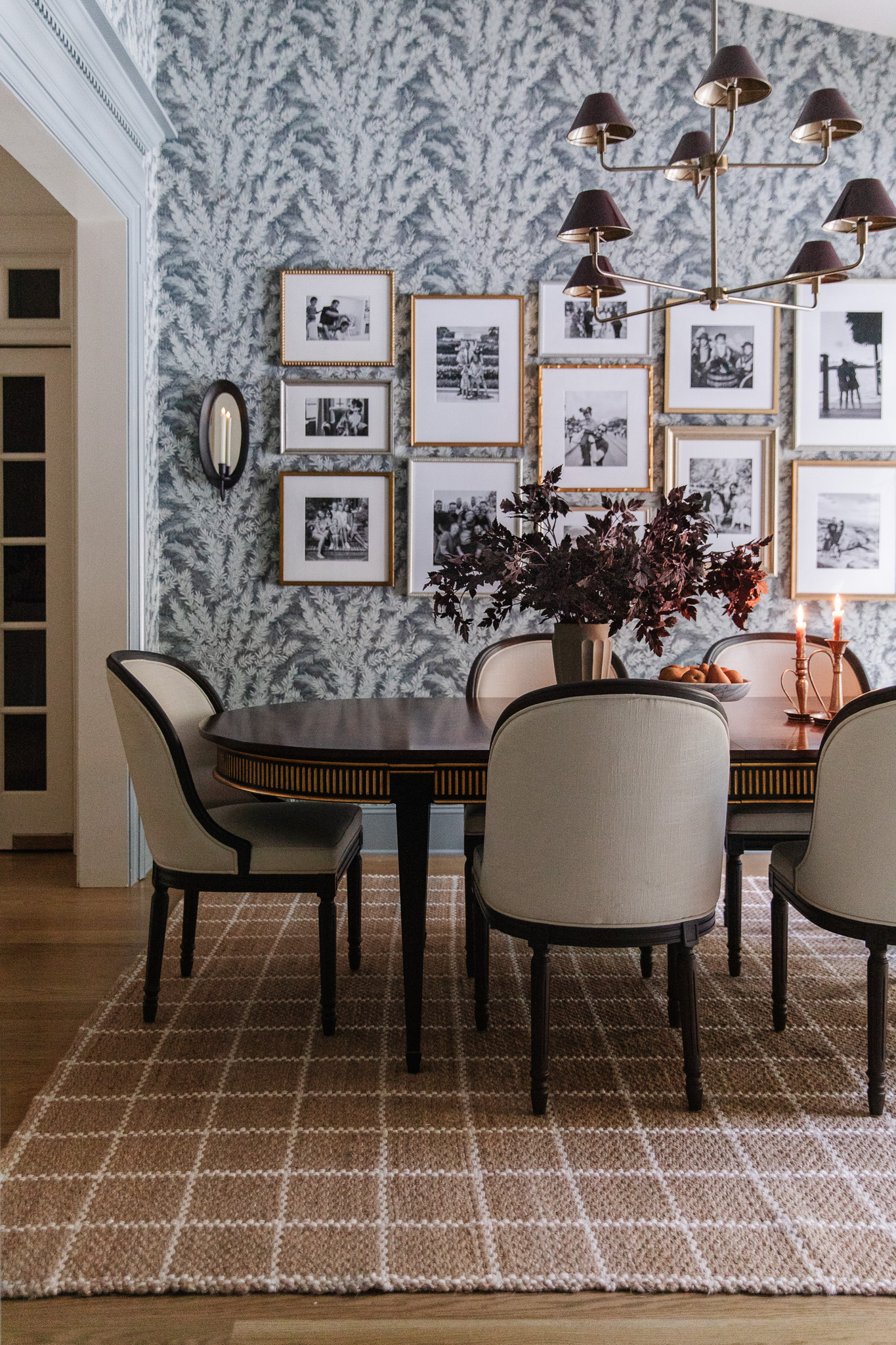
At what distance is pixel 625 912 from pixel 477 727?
2.22 ft

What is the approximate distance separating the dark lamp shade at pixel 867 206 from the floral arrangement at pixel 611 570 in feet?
2.53

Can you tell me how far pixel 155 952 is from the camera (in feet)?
7.85

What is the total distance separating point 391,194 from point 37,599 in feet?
7.35

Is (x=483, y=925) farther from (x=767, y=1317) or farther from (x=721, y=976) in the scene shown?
(x=767, y=1317)

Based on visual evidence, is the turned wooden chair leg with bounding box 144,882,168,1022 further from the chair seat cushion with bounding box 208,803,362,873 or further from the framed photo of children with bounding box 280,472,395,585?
the framed photo of children with bounding box 280,472,395,585

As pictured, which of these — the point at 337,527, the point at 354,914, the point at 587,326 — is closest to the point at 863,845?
the point at 354,914

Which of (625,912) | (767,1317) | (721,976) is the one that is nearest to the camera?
(767,1317)

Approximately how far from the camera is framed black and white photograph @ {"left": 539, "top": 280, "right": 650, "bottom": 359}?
3.99 m

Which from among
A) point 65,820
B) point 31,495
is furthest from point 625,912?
point 31,495

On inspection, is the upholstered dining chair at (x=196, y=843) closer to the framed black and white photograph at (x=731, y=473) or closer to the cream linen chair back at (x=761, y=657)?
the cream linen chair back at (x=761, y=657)

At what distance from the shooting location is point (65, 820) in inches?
165

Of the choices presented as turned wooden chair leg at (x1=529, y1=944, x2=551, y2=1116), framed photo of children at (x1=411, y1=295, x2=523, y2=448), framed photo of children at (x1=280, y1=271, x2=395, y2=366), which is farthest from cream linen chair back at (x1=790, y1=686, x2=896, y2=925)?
framed photo of children at (x1=280, y1=271, x2=395, y2=366)

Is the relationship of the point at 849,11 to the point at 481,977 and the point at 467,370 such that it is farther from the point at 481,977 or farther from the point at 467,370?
the point at 481,977

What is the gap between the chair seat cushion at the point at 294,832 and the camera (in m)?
2.29
